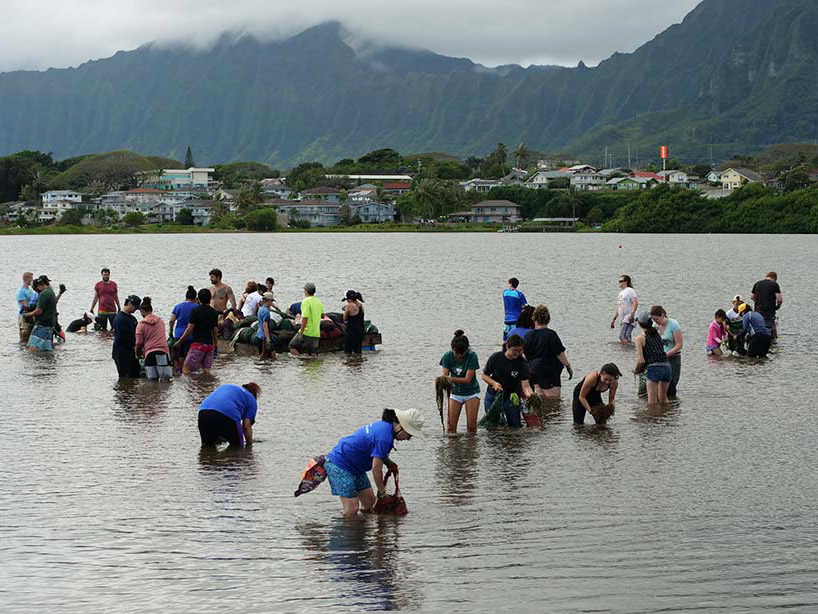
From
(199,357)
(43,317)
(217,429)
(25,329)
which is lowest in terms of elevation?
(217,429)

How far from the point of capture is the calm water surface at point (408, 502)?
9500 mm

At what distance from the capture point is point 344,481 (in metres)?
11.2

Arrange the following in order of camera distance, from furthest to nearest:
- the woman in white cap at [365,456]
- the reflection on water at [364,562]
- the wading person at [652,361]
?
the wading person at [652,361], the woman in white cap at [365,456], the reflection on water at [364,562]

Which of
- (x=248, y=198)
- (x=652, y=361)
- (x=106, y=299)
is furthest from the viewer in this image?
(x=248, y=198)

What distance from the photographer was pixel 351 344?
2462cm

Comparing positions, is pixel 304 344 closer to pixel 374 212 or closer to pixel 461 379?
pixel 461 379

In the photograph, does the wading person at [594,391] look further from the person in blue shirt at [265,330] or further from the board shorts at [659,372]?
the person in blue shirt at [265,330]

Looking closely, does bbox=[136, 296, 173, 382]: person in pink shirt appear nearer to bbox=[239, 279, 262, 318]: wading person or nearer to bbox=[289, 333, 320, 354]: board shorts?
bbox=[289, 333, 320, 354]: board shorts

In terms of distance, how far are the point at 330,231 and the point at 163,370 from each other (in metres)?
161

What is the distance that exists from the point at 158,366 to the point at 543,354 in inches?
278

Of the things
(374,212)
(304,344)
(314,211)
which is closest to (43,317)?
(304,344)

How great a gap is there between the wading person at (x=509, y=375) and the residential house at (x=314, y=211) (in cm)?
16839

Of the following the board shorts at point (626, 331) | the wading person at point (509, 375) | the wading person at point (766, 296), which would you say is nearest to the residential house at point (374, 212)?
the board shorts at point (626, 331)

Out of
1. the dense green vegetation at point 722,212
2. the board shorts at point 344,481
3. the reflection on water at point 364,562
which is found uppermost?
the dense green vegetation at point 722,212
